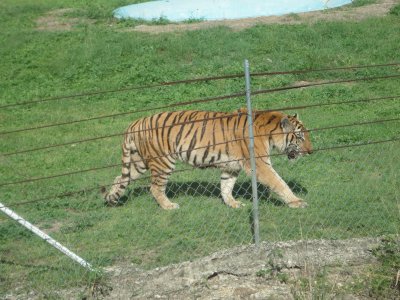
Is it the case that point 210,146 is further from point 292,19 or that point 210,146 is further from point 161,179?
point 292,19

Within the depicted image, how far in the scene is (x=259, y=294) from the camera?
249 inches

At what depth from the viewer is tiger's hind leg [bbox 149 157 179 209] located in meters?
8.56

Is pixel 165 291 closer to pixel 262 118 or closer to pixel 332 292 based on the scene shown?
pixel 332 292

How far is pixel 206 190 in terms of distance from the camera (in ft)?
29.5

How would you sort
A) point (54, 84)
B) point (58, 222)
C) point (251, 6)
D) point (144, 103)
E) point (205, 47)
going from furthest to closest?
point (251, 6) → point (205, 47) → point (54, 84) → point (144, 103) → point (58, 222)

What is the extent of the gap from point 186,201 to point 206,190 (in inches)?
17.0

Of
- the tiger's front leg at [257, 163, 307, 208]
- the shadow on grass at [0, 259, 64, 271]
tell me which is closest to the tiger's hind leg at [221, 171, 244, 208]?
the tiger's front leg at [257, 163, 307, 208]

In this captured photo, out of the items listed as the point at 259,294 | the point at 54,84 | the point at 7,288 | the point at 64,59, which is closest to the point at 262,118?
the point at 259,294

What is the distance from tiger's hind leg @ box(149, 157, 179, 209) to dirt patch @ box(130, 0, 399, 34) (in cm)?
790

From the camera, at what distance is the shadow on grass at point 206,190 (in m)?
8.75

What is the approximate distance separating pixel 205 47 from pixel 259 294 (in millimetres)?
9309

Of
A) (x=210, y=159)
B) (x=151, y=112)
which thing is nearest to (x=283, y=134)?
(x=210, y=159)

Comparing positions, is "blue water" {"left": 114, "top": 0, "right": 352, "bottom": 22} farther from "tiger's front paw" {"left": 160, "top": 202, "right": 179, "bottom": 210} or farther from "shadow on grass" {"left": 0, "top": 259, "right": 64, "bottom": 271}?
"shadow on grass" {"left": 0, "top": 259, "right": 64, "bottom": 271}

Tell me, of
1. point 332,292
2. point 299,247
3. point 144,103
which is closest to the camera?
point 332,292
